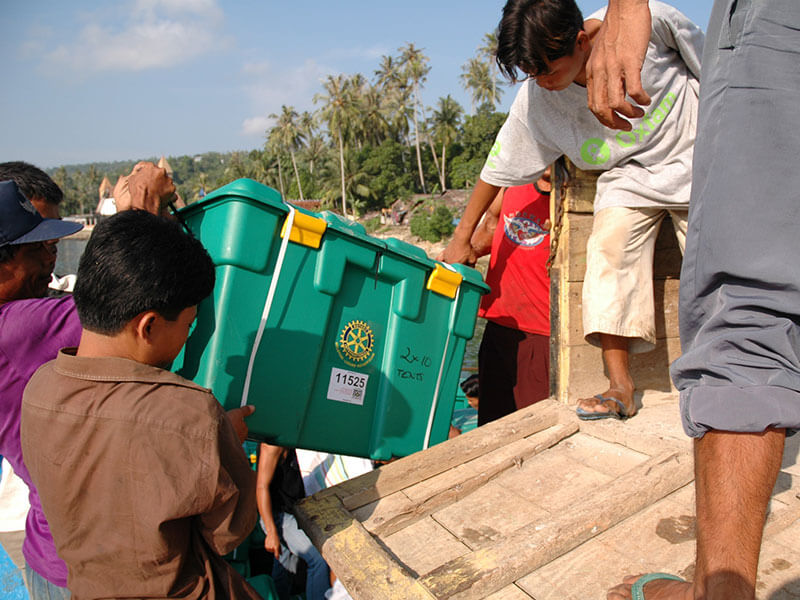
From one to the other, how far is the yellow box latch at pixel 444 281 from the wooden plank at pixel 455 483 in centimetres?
69

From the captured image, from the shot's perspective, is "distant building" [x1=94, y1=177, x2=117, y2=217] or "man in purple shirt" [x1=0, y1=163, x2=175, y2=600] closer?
"man in purple shirt" [x1=0, y1=163, x2=175, y2=600]

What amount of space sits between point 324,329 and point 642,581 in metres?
1.22

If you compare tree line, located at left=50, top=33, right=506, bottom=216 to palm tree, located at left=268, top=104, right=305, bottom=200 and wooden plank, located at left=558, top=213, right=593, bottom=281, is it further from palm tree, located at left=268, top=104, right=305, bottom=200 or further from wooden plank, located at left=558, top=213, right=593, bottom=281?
wooden plank, located at left=558, top=213, right=593, bottom=281

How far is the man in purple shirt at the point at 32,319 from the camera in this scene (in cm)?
167

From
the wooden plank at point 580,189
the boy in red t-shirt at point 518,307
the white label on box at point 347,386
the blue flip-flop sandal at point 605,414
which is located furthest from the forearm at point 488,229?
the white label on box at point 347,386

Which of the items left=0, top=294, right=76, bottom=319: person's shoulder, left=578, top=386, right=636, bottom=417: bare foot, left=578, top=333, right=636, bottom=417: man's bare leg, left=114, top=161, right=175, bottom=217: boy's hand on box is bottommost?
left=578, top=386, right=636, bottom=417: bare foot

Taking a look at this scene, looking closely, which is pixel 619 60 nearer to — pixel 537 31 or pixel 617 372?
pixel 537 31

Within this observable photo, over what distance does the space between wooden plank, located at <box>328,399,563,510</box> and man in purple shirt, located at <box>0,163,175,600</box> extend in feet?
3.23

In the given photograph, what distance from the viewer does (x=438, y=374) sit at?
2.36m

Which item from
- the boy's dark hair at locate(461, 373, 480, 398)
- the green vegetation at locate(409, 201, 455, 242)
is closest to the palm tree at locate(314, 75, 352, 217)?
the green vegetation at locate(409, 201, 455, 242)

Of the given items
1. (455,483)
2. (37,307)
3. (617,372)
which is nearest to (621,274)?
(617,372)

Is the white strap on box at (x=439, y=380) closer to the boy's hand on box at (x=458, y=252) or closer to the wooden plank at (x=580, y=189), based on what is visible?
the wooden plank at (x=580, y=189)

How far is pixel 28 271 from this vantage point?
6.19 feet

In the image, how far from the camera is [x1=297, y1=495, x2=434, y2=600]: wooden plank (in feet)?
4.61
